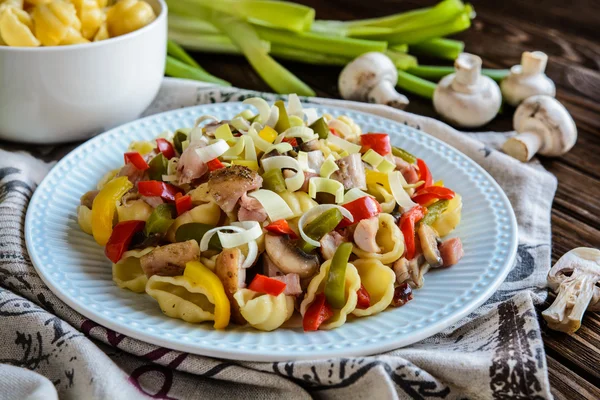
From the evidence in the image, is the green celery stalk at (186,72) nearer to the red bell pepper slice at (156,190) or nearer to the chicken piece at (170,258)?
the red bell pepper slice at (156,190)

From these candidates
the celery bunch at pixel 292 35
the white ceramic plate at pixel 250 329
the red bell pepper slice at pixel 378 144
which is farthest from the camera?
the celery bunch at pixel 292 35

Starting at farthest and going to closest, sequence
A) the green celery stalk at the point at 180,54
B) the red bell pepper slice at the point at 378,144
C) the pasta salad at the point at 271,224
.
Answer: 1. the green celery stalk at the point at 180,54
2. the red bell pepper slice at the point at 378,144
3. the pasta salad at the point at 271,224

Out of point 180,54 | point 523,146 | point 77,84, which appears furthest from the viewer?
point 180,54

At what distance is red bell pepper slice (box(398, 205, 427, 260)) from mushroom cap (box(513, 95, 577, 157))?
4.36ft

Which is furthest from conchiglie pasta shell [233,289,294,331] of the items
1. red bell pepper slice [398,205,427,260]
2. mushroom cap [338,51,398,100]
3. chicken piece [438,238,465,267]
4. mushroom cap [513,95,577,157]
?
mushroom cap [338,51,398,100]

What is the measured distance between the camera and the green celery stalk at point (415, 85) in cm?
464

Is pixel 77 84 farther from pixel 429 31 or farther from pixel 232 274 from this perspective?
pixel 429 31

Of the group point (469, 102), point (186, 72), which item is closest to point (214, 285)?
point (469, 102)

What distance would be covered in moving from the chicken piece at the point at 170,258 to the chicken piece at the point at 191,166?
0.35 meters

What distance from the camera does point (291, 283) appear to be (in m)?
2.67

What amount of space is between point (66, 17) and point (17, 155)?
746 mm

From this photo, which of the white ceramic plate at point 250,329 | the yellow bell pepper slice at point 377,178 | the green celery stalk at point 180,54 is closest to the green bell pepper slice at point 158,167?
the white ceramic plate at point 250,329

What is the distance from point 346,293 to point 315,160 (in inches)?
25.7

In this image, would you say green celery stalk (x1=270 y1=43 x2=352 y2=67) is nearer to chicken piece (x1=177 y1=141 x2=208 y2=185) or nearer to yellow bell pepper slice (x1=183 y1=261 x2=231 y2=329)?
chicken piece (x1=177 y1=141 x2=208 y2=185)
